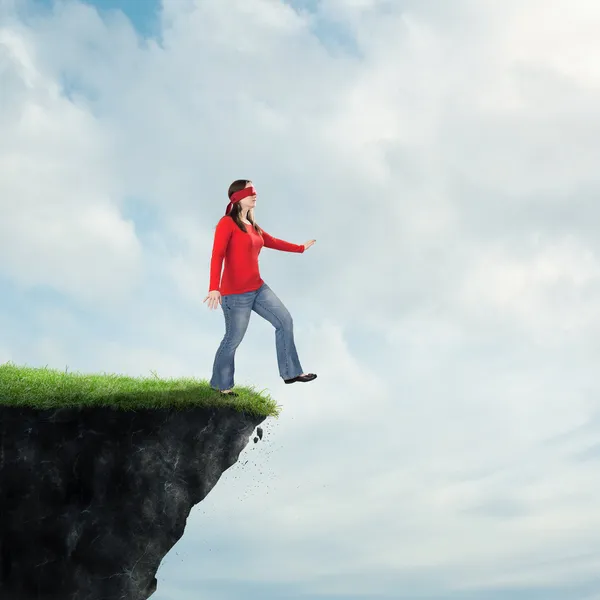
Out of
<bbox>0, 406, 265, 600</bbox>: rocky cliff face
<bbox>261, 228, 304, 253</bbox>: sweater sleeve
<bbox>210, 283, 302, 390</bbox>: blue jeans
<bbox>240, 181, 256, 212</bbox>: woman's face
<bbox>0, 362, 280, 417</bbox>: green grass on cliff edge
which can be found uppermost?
<bbox>240, 181, 256, 212</bbox>: woman's face

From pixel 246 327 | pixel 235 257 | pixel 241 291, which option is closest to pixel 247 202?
pixel 235 257

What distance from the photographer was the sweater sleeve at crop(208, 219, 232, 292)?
8.59 m

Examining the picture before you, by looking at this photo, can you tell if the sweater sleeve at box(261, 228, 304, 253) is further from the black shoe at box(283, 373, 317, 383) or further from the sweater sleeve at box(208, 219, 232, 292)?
the black shoe at box(283, 373, 317, 383)

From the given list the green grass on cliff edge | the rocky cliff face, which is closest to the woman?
the green grass on cliff edge

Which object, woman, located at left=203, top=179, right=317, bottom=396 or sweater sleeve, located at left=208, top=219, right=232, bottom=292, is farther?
woman, located at left=203, top=179, right=317, bottom=396

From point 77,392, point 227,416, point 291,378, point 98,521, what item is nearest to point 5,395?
point 77,392

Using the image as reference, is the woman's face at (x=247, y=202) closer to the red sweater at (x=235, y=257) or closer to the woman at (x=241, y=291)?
the woman at (x=241, y=291)

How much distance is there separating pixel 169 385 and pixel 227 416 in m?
0.95

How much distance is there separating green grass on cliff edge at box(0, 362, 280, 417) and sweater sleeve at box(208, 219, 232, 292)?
4.26ft

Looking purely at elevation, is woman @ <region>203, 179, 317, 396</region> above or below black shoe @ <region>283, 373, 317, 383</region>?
above

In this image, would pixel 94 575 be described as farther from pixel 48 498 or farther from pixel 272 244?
pixel 272 244

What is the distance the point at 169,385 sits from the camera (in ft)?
31.0

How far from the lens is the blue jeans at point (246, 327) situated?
881 cm

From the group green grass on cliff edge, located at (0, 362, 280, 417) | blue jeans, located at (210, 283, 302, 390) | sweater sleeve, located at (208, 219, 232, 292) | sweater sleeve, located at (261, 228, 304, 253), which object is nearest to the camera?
sweater sleeve, located at (208, 219, 232, 292)
